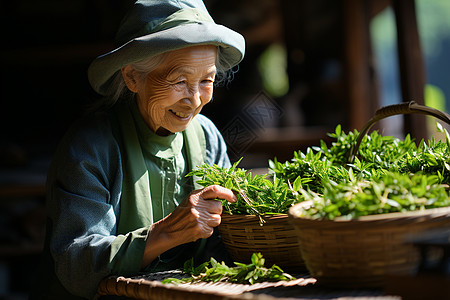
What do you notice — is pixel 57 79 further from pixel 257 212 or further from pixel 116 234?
pixel 257 212

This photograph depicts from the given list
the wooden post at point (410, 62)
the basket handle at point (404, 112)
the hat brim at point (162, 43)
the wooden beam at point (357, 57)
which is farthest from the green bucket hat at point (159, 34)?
the wooden beam at point (357, 57)

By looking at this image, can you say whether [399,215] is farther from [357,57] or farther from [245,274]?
[357,57]

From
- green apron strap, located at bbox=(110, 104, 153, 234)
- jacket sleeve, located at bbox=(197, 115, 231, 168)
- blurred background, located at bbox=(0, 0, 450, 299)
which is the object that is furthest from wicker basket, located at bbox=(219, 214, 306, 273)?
blurred background, located at bbox=(0, 0, 450, 299)

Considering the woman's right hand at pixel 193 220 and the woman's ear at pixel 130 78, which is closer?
the woman's right hand at pixel 193 220

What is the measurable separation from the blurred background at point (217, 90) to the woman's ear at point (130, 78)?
4.55ft

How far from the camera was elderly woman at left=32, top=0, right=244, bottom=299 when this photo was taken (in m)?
1.53

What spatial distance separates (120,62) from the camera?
1.66 meters

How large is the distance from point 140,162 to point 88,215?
0.86 feet

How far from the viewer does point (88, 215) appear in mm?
1581

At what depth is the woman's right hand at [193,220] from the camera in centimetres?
150

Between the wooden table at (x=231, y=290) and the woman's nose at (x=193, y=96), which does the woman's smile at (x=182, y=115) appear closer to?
the woman's nose at (x=193, y=96)

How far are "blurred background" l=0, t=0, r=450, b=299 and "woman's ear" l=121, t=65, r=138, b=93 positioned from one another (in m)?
1.39

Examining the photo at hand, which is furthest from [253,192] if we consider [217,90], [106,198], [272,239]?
[217,90]

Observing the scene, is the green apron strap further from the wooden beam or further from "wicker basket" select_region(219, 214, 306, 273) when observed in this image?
the wooden beam
